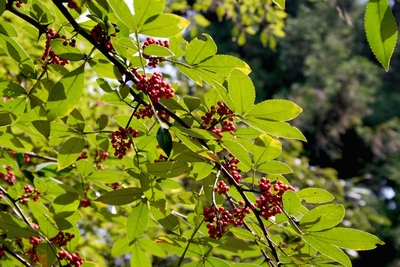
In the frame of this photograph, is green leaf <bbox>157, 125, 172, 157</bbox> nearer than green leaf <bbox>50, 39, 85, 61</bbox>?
Yes

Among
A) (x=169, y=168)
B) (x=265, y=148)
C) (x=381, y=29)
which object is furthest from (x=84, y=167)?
(x=381, y=29)

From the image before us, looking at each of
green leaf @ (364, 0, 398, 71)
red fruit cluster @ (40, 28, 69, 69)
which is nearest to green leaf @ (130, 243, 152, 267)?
red fruit cluster @ (40, 28, 69, 69)

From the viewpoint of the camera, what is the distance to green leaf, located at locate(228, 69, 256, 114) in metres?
0.77

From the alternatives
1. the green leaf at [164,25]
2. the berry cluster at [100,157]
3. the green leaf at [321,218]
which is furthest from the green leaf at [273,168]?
the berry cluster at [100,157]

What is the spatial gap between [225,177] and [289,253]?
21 cm

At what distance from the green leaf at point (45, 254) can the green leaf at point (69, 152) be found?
0.18 meters

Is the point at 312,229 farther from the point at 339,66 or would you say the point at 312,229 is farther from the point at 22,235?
the point at 339,66

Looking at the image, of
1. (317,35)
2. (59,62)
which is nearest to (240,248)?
(59,62)

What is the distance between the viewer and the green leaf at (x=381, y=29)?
58cm

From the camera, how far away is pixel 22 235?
92 centimetres

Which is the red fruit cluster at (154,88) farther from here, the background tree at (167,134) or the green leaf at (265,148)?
the green leaf at (265,148)

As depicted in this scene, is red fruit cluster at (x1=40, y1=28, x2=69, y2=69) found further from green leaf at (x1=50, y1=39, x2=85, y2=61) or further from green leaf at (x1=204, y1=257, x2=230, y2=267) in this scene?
green leaf at (x1=204, y1=257, x2=230, y2=267)

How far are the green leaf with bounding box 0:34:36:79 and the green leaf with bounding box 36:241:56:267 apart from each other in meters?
0.36

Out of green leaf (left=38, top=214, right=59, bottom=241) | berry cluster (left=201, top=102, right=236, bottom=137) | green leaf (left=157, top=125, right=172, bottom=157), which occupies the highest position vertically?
green leaf (left=157, top=125, right=172, bottom=157)
